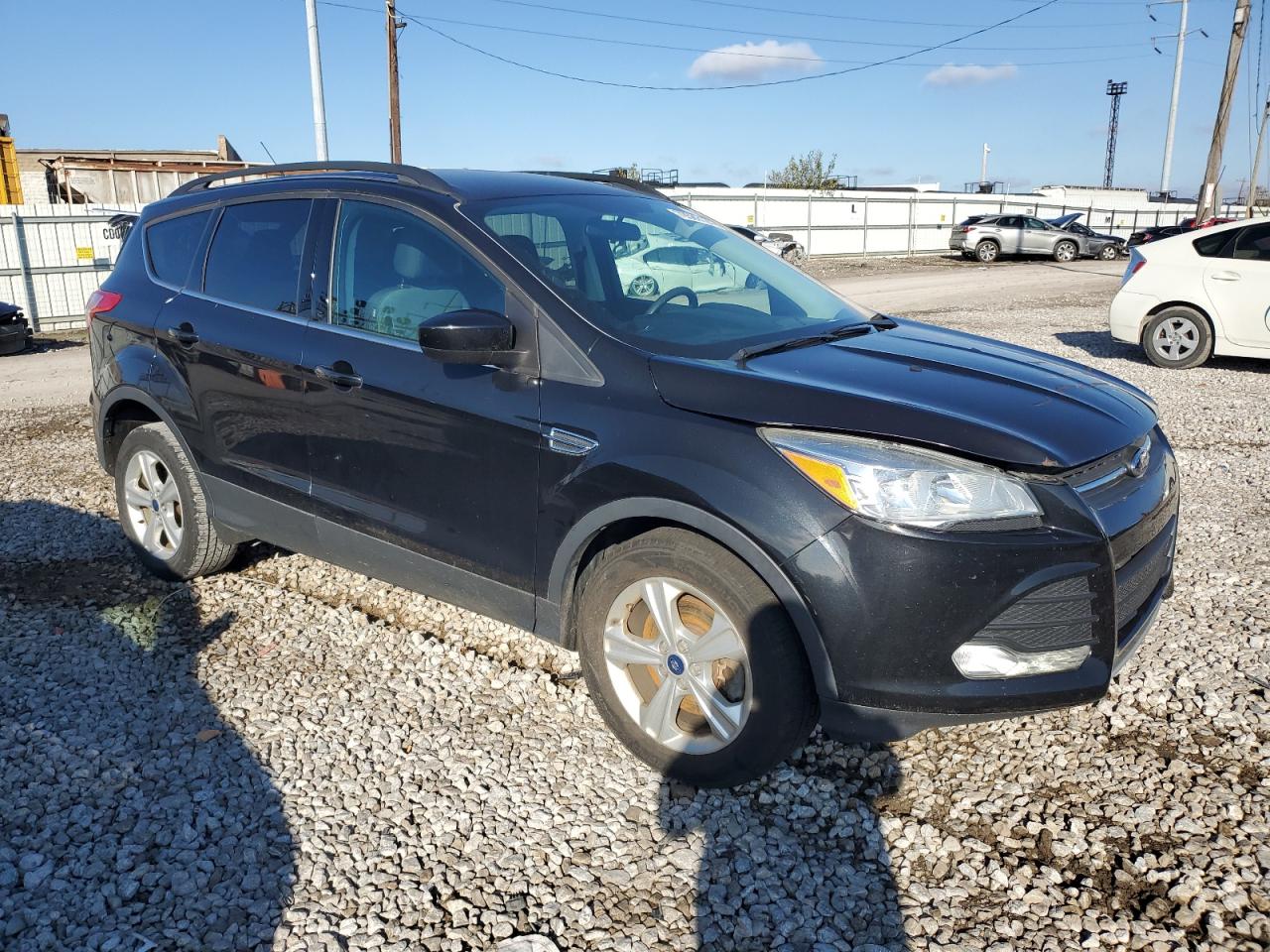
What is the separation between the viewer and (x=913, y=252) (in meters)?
35.5

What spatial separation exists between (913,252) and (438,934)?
3595 cm

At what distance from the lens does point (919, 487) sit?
2.59 meters

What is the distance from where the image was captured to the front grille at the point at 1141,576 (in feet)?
9.17

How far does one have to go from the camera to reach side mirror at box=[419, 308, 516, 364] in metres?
3.12

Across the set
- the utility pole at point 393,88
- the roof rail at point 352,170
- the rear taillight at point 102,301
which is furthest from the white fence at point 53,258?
the roof rail at point 352,170

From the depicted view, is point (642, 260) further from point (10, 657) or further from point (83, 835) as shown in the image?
point (10, 657)

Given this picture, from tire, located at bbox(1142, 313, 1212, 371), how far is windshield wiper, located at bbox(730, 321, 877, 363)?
8.09 metres

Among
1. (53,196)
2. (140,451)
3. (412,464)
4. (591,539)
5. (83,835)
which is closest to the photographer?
(83,835)

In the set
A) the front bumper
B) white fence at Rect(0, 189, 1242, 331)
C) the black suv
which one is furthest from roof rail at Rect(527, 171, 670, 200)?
white fence at Rect(0, 189, 1242, 331)

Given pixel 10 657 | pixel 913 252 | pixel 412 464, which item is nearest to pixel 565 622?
pixel 412 464

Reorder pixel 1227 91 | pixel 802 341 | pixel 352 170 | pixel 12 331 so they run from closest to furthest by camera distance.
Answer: pixel 802 341, pixel 352 170, pixel 12 331, pixel 1227 91

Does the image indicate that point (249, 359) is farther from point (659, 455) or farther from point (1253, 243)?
point (1253, 243)

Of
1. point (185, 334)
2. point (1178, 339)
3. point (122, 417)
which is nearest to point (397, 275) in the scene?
point (185, 334)

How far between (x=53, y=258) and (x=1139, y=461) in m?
19.2
